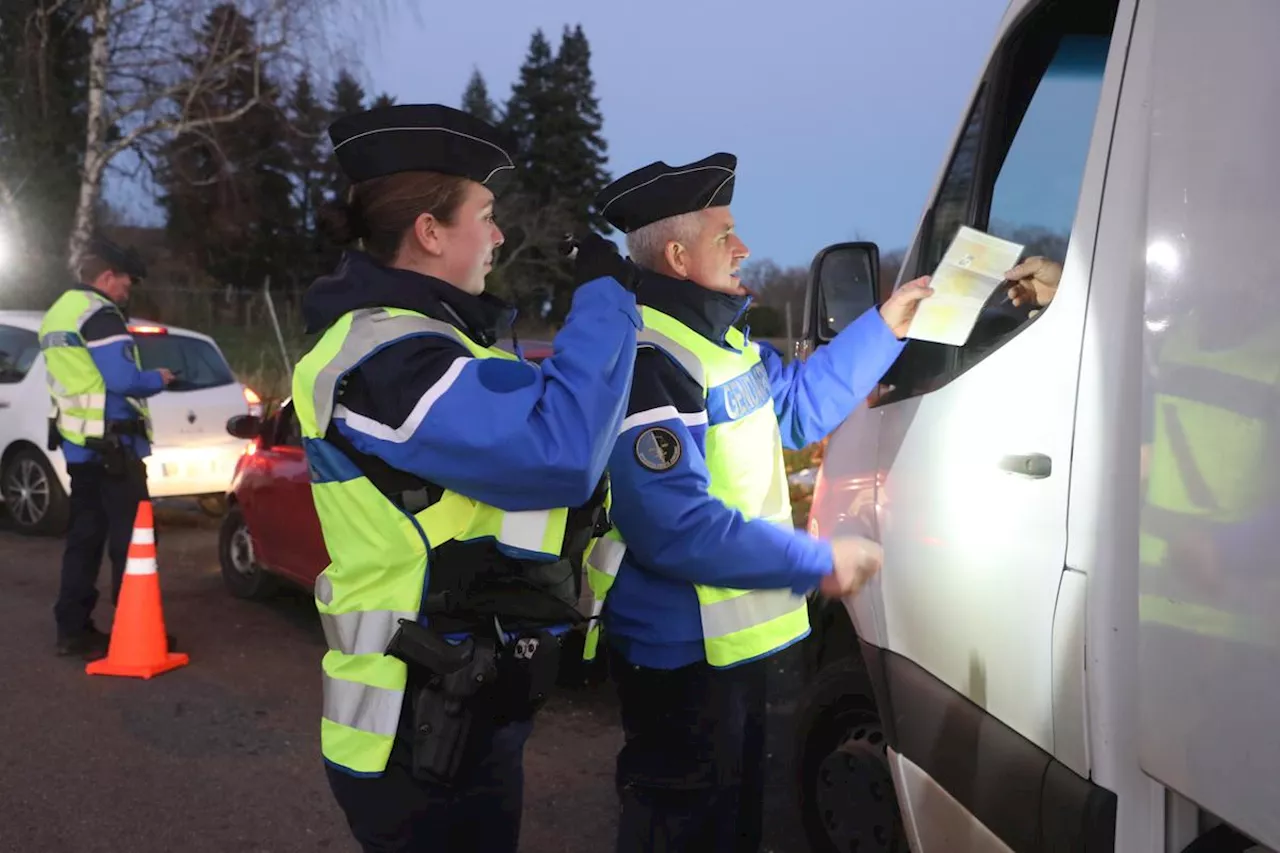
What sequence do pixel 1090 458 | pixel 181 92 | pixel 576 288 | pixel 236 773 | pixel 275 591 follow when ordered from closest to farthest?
pixel 1090 458
pixel 576 288
pixel 236 773
pixel 275 591
pixel 181 92

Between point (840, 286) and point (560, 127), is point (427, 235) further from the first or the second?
point (560, 127)

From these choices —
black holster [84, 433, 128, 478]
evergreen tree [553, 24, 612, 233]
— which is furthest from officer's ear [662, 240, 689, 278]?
evergreen tree [553, 24, 612, 233]

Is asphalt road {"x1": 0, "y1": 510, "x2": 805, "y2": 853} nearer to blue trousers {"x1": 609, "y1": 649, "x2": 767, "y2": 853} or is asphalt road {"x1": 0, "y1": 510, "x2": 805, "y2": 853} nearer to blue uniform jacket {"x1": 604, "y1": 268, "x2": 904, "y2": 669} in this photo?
blue trousers {"x1": 609, "y1": 649, "x2": 767, "y2": 853}

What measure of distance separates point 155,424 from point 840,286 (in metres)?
6.58

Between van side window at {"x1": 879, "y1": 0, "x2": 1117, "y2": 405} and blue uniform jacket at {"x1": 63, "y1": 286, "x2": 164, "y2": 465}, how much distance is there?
4.33 metres

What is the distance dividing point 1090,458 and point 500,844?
123 centimetres

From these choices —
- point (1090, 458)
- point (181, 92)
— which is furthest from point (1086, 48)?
point (181, 92)

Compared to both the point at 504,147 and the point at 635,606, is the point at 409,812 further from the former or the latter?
the point at 504,147

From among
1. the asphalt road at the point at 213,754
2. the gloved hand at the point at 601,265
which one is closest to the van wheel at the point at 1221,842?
the gloved hand at the point at 601,265

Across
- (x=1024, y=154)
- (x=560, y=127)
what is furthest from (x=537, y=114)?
(x=1024, y=154)

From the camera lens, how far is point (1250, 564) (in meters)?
1.47

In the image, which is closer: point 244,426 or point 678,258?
point 678,258

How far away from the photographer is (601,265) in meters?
1.96

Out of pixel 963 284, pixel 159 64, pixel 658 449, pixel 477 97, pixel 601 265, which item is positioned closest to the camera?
pixel 601 265
